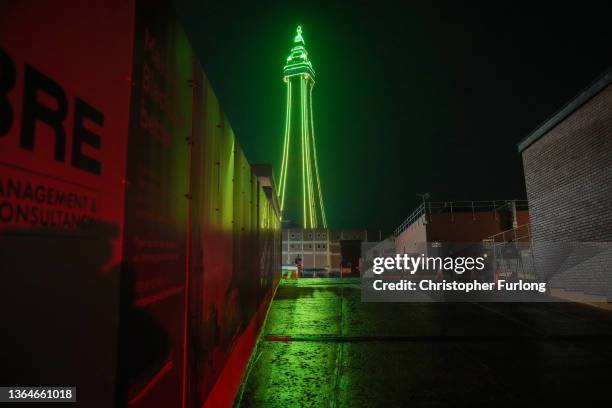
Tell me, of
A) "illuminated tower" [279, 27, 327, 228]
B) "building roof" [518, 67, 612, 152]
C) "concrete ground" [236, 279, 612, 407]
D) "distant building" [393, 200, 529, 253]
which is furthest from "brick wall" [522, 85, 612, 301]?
"illuminated tower" [279, 27, 327, 228]

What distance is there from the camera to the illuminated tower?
87188 millimetres

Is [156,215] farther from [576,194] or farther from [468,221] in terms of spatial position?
[468,221]

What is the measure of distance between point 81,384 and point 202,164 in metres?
2.02

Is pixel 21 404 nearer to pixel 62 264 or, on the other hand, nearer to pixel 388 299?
pixel 62 264

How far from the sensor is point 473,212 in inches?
1056

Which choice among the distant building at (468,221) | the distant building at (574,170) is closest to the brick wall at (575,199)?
the distant building at (574,170)

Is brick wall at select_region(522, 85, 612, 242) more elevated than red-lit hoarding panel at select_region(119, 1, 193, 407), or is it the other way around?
brick wall at select_region(522, 85, 612, 242)

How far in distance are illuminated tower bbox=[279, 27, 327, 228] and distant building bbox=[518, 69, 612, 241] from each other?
73096 mm

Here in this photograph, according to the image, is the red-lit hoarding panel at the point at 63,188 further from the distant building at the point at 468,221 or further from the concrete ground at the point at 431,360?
the distant building at the point at 468,221

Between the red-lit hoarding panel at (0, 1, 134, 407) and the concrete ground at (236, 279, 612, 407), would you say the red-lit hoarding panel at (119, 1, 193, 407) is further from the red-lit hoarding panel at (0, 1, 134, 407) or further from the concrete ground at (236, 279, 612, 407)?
the concrete ground at (236, 279, 612, 407)

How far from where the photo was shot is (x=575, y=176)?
12047 mm

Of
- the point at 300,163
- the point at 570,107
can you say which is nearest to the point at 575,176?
the point at 570,107

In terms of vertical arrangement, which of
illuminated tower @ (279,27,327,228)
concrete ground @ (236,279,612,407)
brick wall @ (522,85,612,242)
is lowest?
concrete ground @ (236,279,612,407)

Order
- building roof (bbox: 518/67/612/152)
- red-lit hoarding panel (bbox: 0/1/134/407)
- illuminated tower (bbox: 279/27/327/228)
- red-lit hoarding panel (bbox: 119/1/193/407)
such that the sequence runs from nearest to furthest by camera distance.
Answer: red-lit hoarding panel (bbox: 0/1/134/407) → red-lit hoarding panel (bbox: 119/1/193/407) → building roof (bbox: 518/67/612/152) → illuminated tower (bbox: 279/27/327/228)
